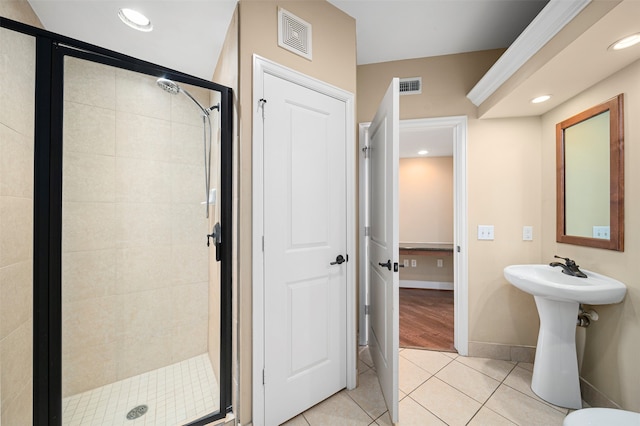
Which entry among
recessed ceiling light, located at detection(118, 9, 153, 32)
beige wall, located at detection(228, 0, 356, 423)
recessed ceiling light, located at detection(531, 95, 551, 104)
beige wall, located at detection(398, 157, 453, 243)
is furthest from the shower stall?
beige wall, located at detection(398, 157, 453, 243)

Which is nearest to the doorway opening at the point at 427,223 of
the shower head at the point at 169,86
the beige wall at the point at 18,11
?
the shower head at the point at 169,86

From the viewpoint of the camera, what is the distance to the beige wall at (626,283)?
4.62 feet

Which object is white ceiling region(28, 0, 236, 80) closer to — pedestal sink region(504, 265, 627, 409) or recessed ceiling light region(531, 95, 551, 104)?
recessed ceiling light region(531, 95, 551, 104)

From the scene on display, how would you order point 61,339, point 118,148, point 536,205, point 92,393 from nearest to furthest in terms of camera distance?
1. point 61,339
2. point 92,393
3. point 118,148
4. point 536,205

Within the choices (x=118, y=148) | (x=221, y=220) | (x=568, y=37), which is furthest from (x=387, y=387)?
(x=118, y=148)

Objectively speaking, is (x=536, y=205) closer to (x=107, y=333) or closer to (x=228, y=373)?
(x=228, y=373)

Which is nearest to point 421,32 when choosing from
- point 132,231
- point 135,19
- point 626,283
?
point 135,19

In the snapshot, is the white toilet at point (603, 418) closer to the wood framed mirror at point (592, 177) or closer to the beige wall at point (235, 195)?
the wood framed mirror at point (592, 177)

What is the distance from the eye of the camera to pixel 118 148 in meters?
1.64

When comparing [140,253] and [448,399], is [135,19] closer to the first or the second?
[140,253]

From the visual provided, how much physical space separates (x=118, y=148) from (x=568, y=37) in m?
2.68

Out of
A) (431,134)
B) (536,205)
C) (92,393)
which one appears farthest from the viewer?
(431,134)

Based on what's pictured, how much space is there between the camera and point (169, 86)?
1519 mm

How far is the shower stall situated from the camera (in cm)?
107
